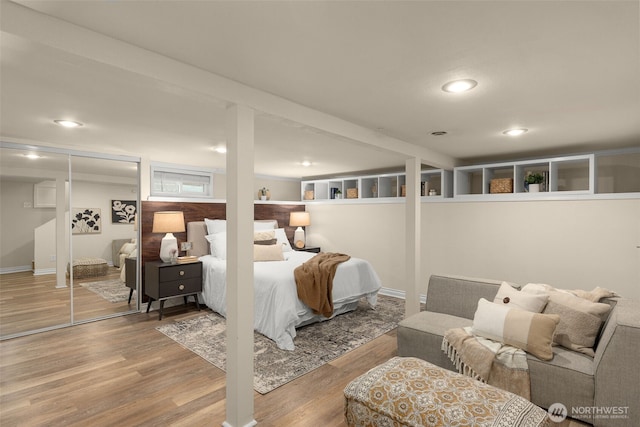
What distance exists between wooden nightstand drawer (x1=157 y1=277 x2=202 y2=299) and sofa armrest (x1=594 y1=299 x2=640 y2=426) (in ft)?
14.0

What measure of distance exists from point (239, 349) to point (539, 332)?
2.02m

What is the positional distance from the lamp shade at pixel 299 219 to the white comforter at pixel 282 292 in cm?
120

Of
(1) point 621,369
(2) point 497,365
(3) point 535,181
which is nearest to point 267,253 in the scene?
(2) point 497,365

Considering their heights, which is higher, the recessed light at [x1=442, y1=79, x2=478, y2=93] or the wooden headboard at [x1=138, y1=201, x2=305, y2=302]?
the recessed light at [x1=442, y1=79, x2=478, y2=93]

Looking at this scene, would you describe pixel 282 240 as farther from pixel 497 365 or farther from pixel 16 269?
pixel 497 365

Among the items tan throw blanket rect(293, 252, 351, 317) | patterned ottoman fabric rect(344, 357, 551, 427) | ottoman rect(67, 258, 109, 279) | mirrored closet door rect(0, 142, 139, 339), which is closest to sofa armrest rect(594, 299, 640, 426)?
patterned ottoman fabric rect(344, 357, 551, 427)

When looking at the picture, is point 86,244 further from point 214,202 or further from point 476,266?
point 476,266

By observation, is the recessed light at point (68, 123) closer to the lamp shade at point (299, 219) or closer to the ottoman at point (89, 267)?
the ottoman at point (89, 267)

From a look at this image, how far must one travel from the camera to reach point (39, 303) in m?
3.89

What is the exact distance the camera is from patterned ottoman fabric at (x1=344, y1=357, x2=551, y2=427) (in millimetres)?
1613

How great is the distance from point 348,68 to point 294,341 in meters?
2.83

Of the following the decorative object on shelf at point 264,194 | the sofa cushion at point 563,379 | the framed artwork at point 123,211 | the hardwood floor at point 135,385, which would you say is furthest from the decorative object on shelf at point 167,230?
the sofa cushion at point 563,379

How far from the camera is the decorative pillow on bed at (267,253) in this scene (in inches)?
188

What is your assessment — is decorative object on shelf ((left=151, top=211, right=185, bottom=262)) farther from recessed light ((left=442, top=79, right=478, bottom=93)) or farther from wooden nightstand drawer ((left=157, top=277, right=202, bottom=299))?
recessed light ((left=442, top=79, right=478, bottom=93))
